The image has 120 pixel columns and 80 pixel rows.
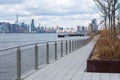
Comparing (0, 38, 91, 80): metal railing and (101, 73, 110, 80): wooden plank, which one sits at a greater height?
(0, 38, 91, 80): metal railing

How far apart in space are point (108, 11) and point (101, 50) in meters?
7.71

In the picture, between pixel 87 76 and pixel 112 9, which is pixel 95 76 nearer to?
pixel 87 76

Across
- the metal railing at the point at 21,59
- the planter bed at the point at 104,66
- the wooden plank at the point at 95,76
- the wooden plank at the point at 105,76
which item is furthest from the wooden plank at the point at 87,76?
the metal railing at the point at 21,59

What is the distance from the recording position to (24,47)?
1249 cm

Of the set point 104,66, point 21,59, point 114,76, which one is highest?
point 21,59

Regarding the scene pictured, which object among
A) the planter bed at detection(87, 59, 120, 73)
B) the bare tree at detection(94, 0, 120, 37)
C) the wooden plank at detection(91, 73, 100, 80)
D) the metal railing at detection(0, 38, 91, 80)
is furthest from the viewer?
the bare tree at detection(94, 0, 120, 37)

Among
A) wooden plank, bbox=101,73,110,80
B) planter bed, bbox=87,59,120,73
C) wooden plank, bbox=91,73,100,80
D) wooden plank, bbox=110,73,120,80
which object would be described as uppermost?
planter bed, bbox=87,59,120,73

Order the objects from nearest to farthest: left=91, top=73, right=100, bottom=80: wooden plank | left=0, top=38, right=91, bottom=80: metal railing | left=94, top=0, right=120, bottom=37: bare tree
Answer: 1. left=0, top=38, right=91, bottom=80: metal railing
2. left=91, top=73, right=100, bottom=80: wooden plank
3. left=94, top=0, right=120, bottom=37: bare tree

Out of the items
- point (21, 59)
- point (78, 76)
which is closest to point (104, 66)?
point (78, 76)

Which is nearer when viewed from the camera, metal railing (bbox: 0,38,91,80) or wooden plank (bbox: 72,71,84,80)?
metal railing (bbox: 0,38,91,80)

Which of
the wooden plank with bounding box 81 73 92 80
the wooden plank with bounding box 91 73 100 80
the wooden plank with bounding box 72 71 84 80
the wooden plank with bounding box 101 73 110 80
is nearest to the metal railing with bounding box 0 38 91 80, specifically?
the wooden plank with bounding box 72 71 84 80

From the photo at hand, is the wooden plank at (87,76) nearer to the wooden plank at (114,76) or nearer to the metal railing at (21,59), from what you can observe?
the wooden plank at (114,76)

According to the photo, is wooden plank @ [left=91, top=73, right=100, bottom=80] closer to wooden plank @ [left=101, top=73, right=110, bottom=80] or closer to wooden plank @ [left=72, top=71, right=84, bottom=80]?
wooden plank @ [left=101, top=73, right=110, bottom=80]

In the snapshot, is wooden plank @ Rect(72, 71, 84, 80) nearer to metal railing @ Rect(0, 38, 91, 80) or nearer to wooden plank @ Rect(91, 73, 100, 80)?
wooden plank @ Rect(91, 73, 100, 80)
